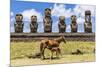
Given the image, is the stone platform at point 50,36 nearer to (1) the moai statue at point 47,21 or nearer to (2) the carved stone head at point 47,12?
(1) the moai statue at point 47,21

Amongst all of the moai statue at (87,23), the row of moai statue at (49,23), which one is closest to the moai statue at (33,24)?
the row of moai statue at (49,23)

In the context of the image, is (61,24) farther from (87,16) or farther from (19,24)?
(19,24)

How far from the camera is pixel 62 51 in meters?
2.45

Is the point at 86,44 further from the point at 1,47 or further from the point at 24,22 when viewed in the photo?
the point at 1,47

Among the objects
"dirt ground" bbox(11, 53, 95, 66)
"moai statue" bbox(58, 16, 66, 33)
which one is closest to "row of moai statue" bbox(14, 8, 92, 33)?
"moai statue" bbox(58, 16, 66, 33)

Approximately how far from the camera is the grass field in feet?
7.37

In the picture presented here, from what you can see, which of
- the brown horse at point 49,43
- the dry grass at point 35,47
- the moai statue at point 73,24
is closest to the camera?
the dry grass at point 35,47

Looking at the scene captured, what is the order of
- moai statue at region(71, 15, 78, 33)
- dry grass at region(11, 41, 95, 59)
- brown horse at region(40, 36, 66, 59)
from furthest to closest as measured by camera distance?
moai statue at region(71, 15, 78, 33) → brown horse at region(40, 36, 66, 59) → dry grass at region(11, 41, 95, 59)

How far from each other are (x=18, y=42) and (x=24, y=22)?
0.23 meters

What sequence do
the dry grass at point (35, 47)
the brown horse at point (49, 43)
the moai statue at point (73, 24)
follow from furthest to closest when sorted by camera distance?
the moai statue at point (73, 24) → the brown horse at point (49, 43) → the dry grass at point (35, 47)

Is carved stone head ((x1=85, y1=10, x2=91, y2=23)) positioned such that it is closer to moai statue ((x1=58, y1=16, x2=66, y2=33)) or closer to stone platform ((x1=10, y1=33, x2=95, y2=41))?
stone platform ((x1=10, y1=33, x2=95, y2=41))

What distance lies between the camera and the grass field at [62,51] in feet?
7.37

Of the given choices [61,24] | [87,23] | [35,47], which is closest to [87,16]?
[87,23]
